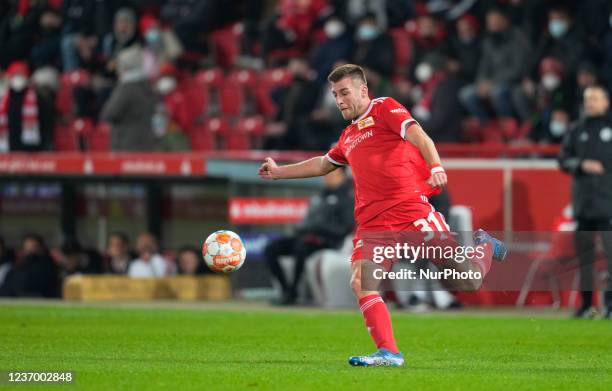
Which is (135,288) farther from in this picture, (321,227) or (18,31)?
(18,31)

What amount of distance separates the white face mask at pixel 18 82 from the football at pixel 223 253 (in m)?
12.4

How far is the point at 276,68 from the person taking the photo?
22688 mm

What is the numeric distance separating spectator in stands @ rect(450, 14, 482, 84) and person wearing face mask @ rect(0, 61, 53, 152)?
6376mm

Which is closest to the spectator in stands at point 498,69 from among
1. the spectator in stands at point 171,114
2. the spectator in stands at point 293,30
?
the spectator in stands at point 293,30

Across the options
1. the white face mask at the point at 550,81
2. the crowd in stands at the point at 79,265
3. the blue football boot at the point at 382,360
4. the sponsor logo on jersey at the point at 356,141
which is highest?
the white face mask at the point at 550,81

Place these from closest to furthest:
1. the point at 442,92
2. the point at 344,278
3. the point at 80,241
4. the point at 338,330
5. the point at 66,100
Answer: the point at 338,330
the point at 344,278
the point at 442,92
the point at 80,241
the point at 66,100

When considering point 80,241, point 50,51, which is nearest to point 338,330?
point 80,241

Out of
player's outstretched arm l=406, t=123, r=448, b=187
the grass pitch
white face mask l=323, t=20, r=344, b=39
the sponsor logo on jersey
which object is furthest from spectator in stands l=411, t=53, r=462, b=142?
player's outstretched arm l=406, t=123, r=448, b=187

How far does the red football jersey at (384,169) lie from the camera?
31.7 ft

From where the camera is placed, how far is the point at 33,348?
11.2 m

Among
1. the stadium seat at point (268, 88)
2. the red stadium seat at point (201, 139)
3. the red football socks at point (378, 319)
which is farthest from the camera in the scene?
the red stadium seat at point (201, 139)

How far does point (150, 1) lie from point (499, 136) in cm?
753

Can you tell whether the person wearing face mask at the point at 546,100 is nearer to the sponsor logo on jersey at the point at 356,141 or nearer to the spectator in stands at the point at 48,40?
the spectator in stands at the point at 48,40

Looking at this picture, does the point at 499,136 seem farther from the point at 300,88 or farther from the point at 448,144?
the point at 300,88
